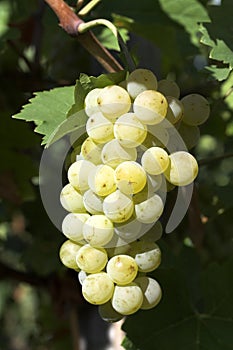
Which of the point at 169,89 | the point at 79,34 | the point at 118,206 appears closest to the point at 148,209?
the point at 118,206

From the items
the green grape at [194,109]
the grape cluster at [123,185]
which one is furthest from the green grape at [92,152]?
the green grape at [194,109]

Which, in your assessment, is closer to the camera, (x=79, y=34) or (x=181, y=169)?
(x=181, y=169)

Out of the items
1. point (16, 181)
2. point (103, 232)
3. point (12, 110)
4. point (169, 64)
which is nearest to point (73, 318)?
point (16, 181)

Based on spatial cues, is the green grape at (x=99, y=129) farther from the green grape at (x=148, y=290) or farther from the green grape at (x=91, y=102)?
the green grape at (x=148, y=290)

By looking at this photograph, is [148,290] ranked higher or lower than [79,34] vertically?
lower

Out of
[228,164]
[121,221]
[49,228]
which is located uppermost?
[121,221]

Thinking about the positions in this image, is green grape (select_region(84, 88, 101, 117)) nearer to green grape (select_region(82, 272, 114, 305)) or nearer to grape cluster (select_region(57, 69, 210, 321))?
grape cluster (select_region(57, 69, 210, 321))

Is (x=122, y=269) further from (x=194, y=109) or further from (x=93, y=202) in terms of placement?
(x=194, y=109)

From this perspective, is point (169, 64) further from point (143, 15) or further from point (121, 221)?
point (121, 221)
